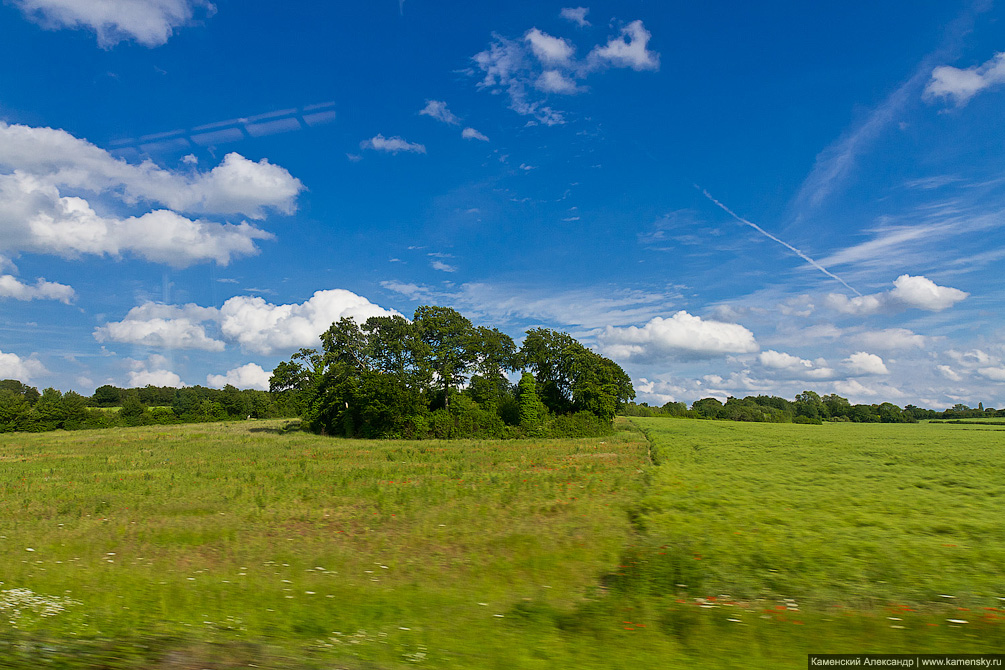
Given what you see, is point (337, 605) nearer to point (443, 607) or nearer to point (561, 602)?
point (443, 607)

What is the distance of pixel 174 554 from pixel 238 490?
9.14 metres

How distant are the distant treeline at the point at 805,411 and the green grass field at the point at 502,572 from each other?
103164mm

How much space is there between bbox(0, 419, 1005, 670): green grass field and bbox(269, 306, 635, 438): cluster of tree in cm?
3513

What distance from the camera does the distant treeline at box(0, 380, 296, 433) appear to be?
7744 cm

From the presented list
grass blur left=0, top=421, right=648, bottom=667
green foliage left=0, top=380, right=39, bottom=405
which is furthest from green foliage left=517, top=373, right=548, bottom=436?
green foliage left=0, top=380, right=39, bottom=405

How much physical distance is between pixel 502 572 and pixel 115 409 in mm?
125783

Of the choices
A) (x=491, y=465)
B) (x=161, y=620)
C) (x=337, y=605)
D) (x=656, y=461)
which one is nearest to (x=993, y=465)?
(x=656, y=461)

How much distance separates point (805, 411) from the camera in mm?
132250

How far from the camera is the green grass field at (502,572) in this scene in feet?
21.6

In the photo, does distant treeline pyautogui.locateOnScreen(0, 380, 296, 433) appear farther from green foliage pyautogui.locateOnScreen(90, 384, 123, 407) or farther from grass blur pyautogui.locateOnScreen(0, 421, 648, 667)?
grass blur pyautogui.locateOnScreen(0, 421, 648, 667)

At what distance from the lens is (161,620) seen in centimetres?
754

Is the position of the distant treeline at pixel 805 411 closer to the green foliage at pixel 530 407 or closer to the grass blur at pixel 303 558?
the green foliage at pixel 530 407

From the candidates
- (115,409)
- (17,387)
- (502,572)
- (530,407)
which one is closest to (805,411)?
(530,407)

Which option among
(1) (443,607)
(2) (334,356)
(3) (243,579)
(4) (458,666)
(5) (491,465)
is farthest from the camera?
(2) (334,356)
